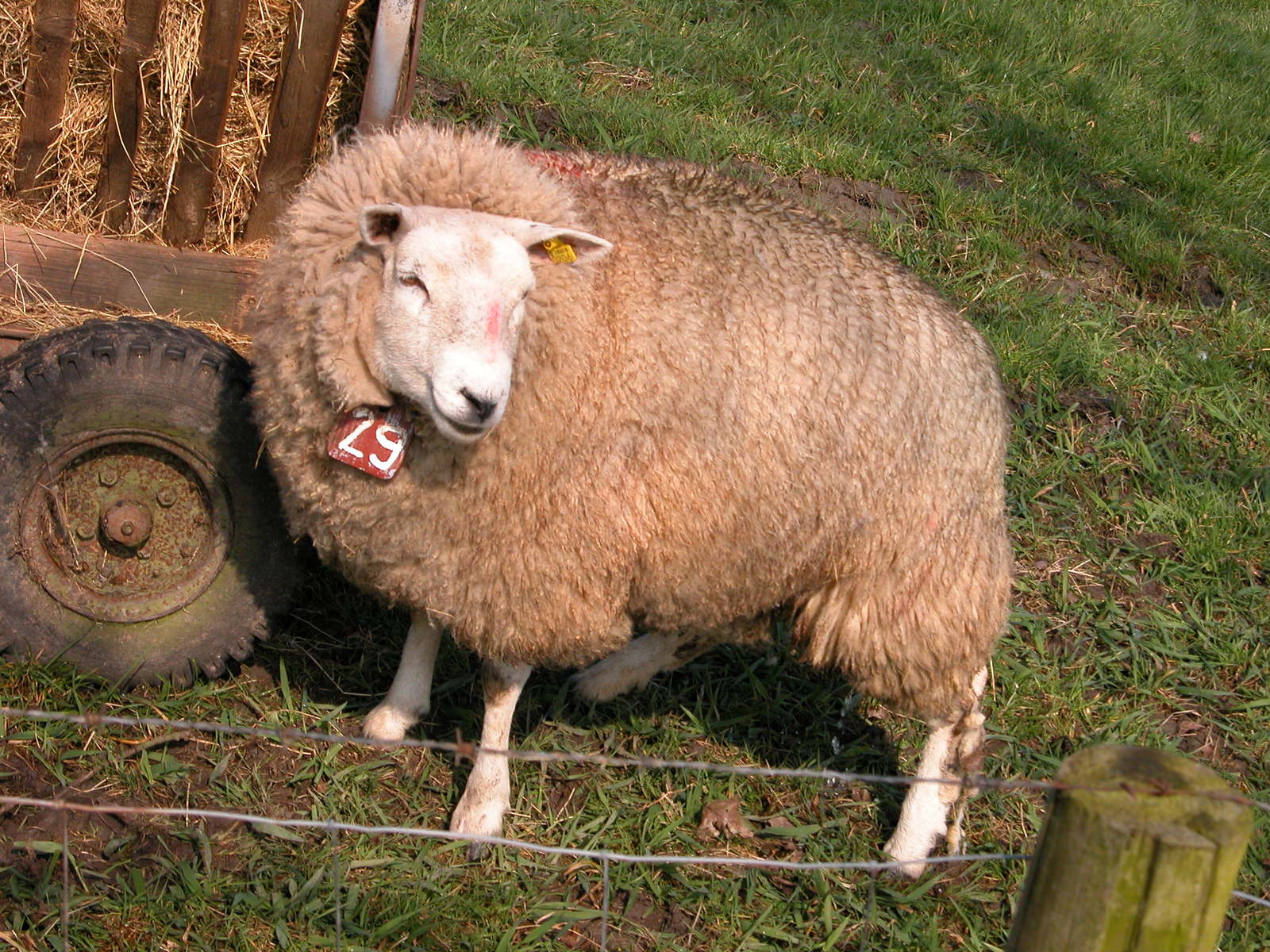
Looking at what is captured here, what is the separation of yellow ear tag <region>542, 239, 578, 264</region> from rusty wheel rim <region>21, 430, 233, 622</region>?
1207 millimetres

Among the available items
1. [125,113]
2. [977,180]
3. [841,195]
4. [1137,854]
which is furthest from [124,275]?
[977,180]

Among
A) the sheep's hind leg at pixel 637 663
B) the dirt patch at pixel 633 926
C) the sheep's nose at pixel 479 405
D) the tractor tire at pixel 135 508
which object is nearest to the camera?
the sheep's nose at pixel 479 405

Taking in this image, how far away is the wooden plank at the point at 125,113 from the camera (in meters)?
3.17

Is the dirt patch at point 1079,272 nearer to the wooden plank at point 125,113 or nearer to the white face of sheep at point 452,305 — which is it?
the white face of sheep at point 452,305

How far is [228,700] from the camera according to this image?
3.53 metres

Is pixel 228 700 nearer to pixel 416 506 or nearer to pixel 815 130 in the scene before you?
pixel 416 506

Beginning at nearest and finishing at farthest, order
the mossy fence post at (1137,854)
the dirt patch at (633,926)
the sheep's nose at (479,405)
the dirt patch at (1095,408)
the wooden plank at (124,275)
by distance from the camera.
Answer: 1. the mossy fence post at (1137,854)
2. the sheep's nose at (479,405)
3. the dirt patch at (633,926)
4. the wooden plank at (124,275)
5. the dirt patch at (1095,408)

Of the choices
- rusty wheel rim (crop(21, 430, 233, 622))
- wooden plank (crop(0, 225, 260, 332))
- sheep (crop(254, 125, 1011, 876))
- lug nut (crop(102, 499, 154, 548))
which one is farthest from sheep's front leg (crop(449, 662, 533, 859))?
wooden plank (crop(0, 225, 260, 332))

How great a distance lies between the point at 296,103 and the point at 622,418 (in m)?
1.35

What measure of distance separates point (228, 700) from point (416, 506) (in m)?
1.04

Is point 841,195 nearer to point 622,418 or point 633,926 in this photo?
point 622,418

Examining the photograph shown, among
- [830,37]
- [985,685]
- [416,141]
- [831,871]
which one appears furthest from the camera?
[830,37]

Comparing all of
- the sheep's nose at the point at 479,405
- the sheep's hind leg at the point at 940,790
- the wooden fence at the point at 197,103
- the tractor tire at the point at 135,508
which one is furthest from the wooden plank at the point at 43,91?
the sheep's hind leg at the point at 940,790

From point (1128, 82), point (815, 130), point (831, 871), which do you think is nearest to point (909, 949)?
point (831, 871)
